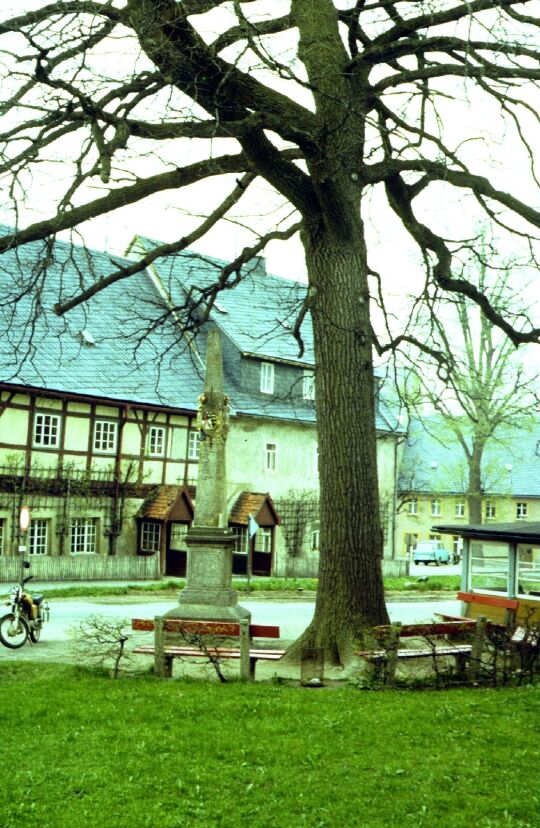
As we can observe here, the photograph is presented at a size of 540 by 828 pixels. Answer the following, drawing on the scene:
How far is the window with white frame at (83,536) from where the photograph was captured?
35594 mm

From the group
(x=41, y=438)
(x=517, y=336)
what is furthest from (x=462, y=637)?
(x=41, y=438)

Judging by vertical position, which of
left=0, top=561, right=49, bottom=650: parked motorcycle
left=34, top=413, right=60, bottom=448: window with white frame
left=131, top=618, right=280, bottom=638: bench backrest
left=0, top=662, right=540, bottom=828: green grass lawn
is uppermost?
left=34, top=413, right=60, bottom=448: window with white frame

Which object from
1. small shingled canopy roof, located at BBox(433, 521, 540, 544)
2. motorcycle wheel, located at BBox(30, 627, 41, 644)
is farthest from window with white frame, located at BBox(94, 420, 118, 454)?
small shingled canopy roof, located at BBox(433, 521, 540, 544)

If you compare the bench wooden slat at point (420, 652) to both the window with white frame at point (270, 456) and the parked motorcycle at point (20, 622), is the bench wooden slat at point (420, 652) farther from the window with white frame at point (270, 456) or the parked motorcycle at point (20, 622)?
the window with white frame at point (270, 456)

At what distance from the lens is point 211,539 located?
1631cm

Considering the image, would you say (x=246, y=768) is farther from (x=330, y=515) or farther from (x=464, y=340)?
(x=464, y=340)

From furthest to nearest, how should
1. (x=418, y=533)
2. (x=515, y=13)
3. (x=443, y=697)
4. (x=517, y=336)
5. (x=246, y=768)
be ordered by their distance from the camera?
1. (x=418, y=533)
2. (x=517, y=336)
3. (x=515, y=13)
4. (x=443, y=697)
5. (x=246, y=768)

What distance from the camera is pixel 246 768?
25.3 ft

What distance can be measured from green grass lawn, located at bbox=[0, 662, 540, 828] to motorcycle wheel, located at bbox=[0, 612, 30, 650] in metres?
5.83

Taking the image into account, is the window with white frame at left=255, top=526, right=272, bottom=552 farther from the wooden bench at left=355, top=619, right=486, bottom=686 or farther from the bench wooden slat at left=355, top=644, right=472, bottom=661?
the bench wooden slat at left=355, top=644, right=472, bottom=661

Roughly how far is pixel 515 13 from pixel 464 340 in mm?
27527

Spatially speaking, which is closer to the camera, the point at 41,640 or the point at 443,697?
the point at 443,697

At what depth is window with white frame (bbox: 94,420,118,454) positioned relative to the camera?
36.2 m

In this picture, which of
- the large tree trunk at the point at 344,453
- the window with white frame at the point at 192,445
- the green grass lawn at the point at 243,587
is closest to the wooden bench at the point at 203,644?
the large tree trunk at the point at 344,453
